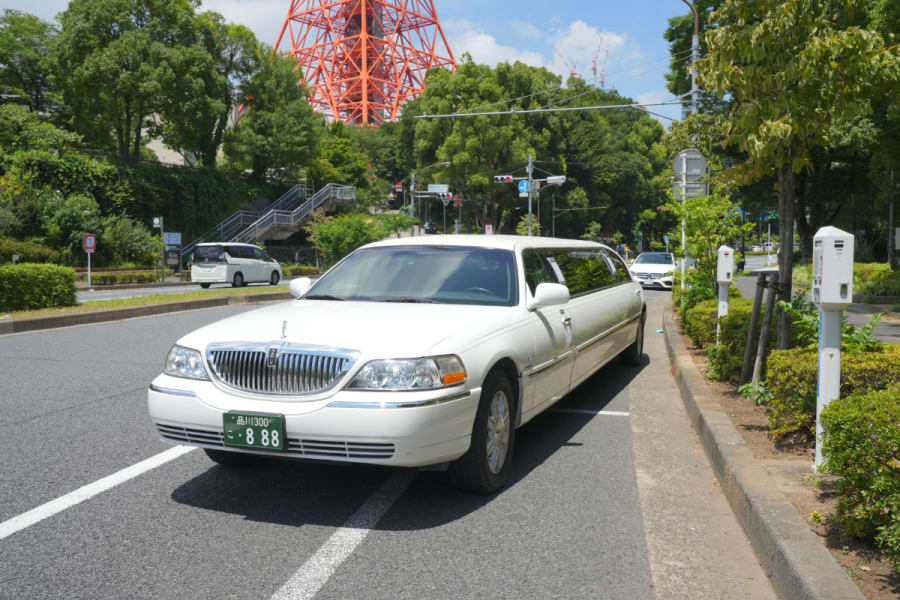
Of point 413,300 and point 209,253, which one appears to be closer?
point 413,300

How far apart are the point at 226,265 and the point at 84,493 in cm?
2650

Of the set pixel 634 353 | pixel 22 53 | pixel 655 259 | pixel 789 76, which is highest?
pixel 22 53

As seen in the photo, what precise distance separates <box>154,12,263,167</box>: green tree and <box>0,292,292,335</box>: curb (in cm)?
2514

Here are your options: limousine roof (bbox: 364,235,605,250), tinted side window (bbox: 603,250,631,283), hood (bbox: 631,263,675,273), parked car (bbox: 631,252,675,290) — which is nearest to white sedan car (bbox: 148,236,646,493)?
limousine roof (bbox: 364,235,605,250)

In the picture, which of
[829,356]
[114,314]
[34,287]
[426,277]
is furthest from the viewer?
[114,314]

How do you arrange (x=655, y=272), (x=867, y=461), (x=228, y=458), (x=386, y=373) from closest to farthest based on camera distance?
(x=867, y=461)
(x=386, y=373)
(x=228, y=458)
(x=655, y=272)

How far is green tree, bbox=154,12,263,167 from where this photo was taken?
41975mm

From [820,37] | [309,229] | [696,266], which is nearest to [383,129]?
[309,229]

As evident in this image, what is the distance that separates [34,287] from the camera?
14938mm

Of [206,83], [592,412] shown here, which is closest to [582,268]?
[592,412]

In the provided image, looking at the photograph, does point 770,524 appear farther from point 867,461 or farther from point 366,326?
point 366,326

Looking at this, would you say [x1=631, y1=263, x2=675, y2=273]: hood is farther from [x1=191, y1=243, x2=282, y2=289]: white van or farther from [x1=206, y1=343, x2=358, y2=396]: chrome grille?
[x1=206, y1=343, x2=358, y2=396]: chrome grille

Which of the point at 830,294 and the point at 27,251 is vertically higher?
the point at 27,251

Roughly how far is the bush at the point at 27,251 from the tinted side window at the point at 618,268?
30.5 metres
